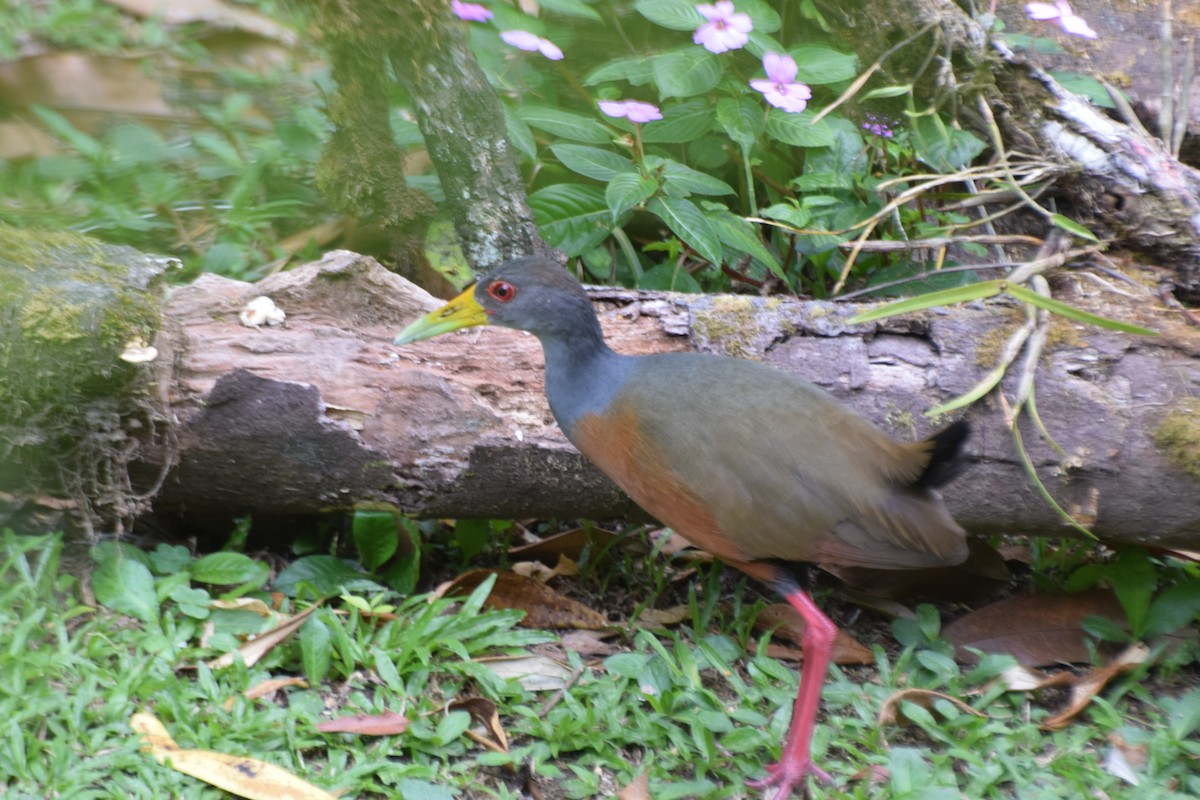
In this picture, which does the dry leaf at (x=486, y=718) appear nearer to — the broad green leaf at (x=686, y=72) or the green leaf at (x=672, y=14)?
the broad green leaf at (x=686, y=72)

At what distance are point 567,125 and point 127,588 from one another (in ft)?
7.54

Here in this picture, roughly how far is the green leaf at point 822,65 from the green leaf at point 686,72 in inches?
13.1

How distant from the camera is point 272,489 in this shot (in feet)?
11.7

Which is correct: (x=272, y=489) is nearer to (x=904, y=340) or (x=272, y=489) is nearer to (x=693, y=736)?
(x=693, y=736)

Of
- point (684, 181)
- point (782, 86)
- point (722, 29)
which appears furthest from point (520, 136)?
point (782, 86)

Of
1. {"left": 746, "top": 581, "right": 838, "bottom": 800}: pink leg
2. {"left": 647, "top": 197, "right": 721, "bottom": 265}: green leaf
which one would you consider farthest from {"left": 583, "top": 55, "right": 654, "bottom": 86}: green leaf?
{"left": 746, "top": 581, "right": 838, "bottom": 800}: pink leg

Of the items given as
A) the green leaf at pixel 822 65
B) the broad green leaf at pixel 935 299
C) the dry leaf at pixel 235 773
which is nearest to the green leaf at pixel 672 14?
the green leaf at pixel 822 65

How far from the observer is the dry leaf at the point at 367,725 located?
3098 mm

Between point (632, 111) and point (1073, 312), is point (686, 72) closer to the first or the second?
point (632, 111)

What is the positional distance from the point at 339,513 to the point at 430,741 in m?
1.02

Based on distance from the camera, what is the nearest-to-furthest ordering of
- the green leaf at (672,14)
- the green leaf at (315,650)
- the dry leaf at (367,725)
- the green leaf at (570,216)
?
the dry leaf at (367,725), the green leaf at (315,650), the green leaf at (672,14), the green leaf at (570,216)

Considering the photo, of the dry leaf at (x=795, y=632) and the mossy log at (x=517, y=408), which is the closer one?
the mossy log at (x=517, y=408)

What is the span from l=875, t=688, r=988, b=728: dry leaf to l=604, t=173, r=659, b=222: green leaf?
1.84 m

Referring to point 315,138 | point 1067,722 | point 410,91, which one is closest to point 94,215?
point 315,138
